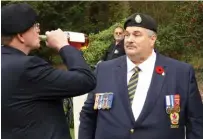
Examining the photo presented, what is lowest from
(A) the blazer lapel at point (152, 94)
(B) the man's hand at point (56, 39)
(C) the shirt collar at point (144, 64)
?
(A) the blazer lapel at point (152, 94)

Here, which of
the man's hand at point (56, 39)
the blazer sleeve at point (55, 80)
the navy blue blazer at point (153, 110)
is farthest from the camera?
the navy blue blazer at point (153, 110)

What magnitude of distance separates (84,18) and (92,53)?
43.7 ft

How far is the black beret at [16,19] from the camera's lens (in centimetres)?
305

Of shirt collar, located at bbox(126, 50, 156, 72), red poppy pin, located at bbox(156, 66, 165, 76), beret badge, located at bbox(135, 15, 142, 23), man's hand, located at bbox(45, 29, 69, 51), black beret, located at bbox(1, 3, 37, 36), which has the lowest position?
red poppy pin, located at bbox(156, 66, 165, 76)

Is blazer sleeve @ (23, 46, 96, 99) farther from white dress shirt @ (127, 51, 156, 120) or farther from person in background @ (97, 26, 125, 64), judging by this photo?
person in background @ (97, 26, 125, 64)

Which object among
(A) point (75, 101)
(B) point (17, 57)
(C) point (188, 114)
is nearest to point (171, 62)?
(C) point (188, 114)

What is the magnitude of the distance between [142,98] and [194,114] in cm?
46

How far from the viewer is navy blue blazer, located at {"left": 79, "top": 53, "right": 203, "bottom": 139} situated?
165 inches

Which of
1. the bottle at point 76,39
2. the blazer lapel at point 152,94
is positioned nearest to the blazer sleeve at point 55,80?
the bottle at point 76,39

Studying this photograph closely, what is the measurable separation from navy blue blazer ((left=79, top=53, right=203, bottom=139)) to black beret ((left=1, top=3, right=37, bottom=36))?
1.43m

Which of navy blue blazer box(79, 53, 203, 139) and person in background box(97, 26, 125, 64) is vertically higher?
person in background box(97, 26, 125, 64)

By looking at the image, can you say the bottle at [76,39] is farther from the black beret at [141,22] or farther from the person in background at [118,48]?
the person in background at [118,48]

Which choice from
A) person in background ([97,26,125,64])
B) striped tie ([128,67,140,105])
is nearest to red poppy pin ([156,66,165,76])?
striped tie ([128,67,140,105])

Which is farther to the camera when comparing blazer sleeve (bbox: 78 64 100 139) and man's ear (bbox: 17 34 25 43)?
blazer sleeve (bbox: 78 64 100 139)
